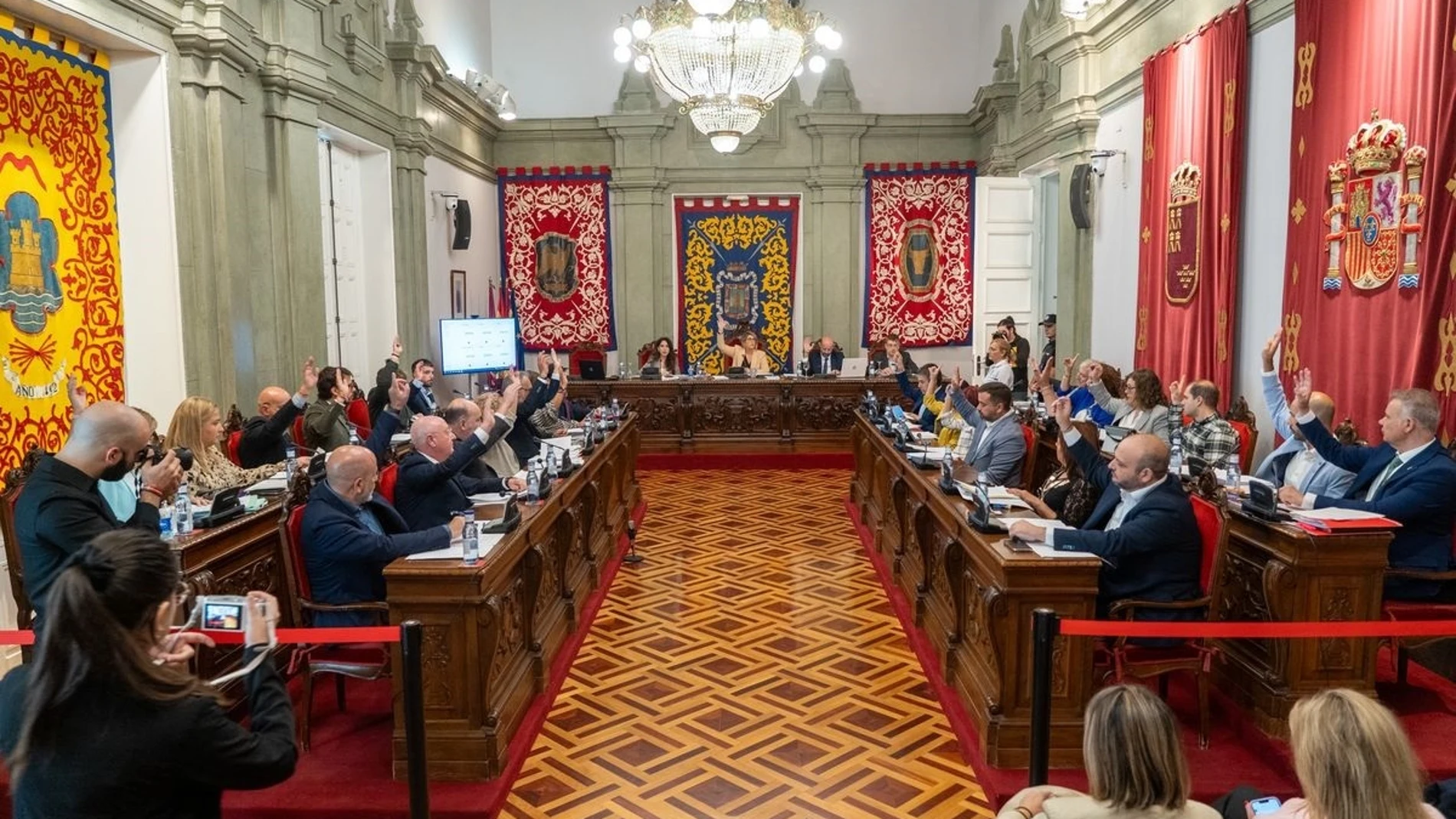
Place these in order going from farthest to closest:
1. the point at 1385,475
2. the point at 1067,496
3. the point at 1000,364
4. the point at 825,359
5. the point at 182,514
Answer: the point at 825,359, the point at 1000,364, the point at 1067,496, the point at 1385,475, the point at 182,514

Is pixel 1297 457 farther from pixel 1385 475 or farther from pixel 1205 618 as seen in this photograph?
pixel 1205 618

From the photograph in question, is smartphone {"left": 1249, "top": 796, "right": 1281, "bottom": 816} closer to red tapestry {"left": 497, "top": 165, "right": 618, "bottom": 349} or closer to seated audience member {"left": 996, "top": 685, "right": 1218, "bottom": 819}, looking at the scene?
seated audience member {"left": 996, "top": 685, "right": 1218, "bottom": 819}

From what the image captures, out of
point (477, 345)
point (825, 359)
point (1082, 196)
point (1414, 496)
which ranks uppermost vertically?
point (1082, 196)

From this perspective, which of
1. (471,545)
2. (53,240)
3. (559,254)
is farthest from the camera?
(559,254)

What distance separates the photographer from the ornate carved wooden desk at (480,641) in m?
3.61

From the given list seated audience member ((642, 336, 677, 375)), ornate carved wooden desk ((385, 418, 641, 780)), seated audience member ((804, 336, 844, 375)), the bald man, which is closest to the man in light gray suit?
ornate carved wooden desk ((385, 418, 641, 780))

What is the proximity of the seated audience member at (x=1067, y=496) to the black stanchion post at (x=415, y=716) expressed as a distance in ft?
9.69

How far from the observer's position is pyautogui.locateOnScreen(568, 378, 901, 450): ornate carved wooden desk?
1116 cm

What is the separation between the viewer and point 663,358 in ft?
40.7

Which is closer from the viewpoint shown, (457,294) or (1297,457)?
(1297,457)

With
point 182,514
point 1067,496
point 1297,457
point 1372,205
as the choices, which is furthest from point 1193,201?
point 182,514

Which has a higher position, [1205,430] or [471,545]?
[1205,430]

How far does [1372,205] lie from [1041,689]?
12.1 ft

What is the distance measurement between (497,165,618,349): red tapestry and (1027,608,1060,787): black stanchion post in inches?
443
